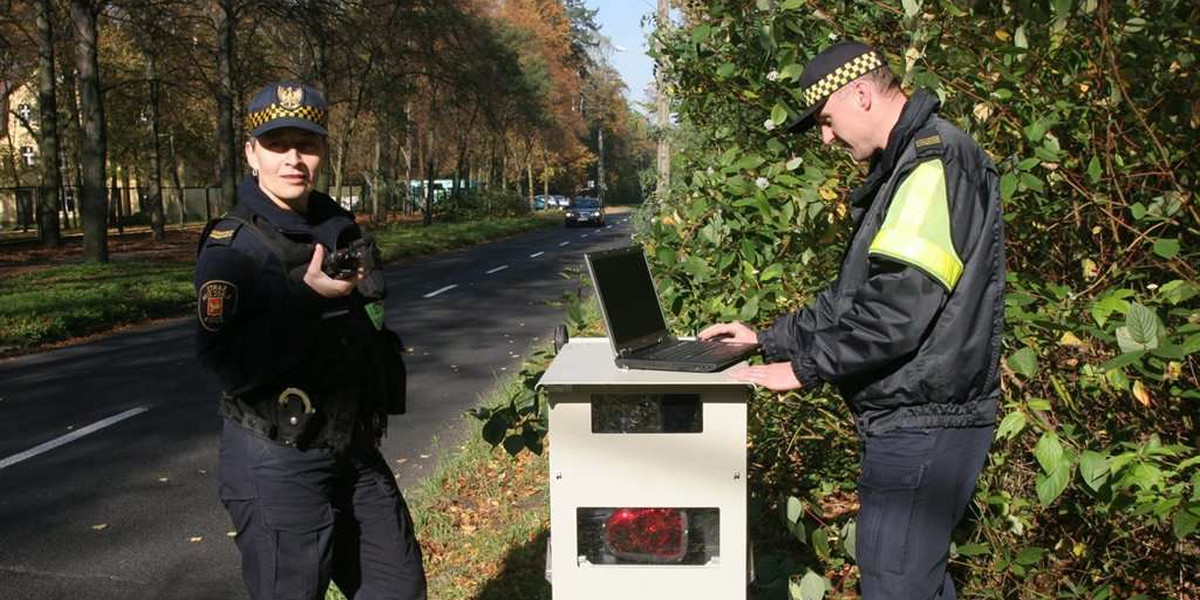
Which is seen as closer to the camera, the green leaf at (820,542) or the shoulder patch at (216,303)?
the shoulder patch at (216,303)

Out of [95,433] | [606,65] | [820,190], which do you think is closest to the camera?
[820,190]

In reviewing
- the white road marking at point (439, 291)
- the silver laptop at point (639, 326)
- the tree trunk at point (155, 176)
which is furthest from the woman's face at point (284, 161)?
the tree trunk at point (155, 176)

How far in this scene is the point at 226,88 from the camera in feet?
76.5

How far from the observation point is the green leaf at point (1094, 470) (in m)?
2.52

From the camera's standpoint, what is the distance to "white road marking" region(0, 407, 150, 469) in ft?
23.1

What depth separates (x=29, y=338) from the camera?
12367 mm

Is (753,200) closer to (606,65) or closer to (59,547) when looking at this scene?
(59,547)

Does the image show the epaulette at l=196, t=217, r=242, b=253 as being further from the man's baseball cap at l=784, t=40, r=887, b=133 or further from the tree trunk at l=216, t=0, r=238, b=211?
the tree trunk at l=216, t=0, r=238, b=211

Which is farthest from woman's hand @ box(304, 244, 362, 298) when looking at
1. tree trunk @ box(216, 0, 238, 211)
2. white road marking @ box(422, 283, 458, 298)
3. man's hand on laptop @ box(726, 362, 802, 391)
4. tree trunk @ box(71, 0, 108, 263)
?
tree trunk @ box(216, 0, 238, 211)

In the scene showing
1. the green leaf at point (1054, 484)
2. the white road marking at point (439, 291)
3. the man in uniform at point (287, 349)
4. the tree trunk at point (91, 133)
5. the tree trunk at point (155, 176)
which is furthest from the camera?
the tree trunk at point (155, 176)

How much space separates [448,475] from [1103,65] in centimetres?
432

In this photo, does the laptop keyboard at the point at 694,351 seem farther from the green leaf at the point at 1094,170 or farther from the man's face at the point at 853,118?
the green leaf at the point at 1094,170

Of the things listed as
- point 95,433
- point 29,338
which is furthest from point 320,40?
point 95,433

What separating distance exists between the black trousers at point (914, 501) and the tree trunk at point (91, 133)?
20757 mm
